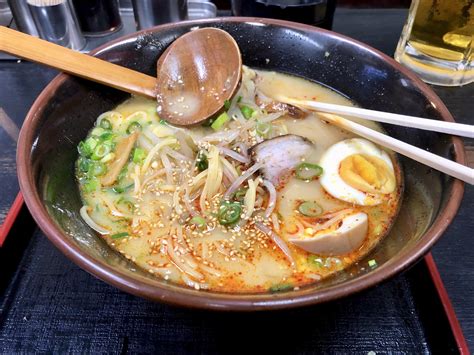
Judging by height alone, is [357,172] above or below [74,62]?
below

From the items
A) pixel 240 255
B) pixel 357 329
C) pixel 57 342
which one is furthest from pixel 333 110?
pixel 57 342

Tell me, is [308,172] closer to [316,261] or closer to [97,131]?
[316,261]

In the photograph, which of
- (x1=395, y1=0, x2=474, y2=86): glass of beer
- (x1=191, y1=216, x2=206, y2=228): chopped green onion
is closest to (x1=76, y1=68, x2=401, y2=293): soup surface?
(x1=191, y1=216, x2=206, y2=228): chopped green onion

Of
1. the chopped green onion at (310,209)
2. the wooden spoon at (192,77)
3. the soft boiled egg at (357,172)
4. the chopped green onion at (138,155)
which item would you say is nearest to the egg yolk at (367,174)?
the soft boiled egg at (357,172)

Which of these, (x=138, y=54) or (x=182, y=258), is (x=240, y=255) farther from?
(x=138, y=54)

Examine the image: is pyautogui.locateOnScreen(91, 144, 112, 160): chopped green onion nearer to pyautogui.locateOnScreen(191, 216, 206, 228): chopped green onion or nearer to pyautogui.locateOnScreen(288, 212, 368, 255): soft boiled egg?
pyautogui.locateOnScreen(191, 216, 206, 228): chopped green onion

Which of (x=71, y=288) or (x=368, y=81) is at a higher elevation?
(x=368, y=81)

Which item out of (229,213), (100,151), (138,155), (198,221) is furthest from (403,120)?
(100,151)
